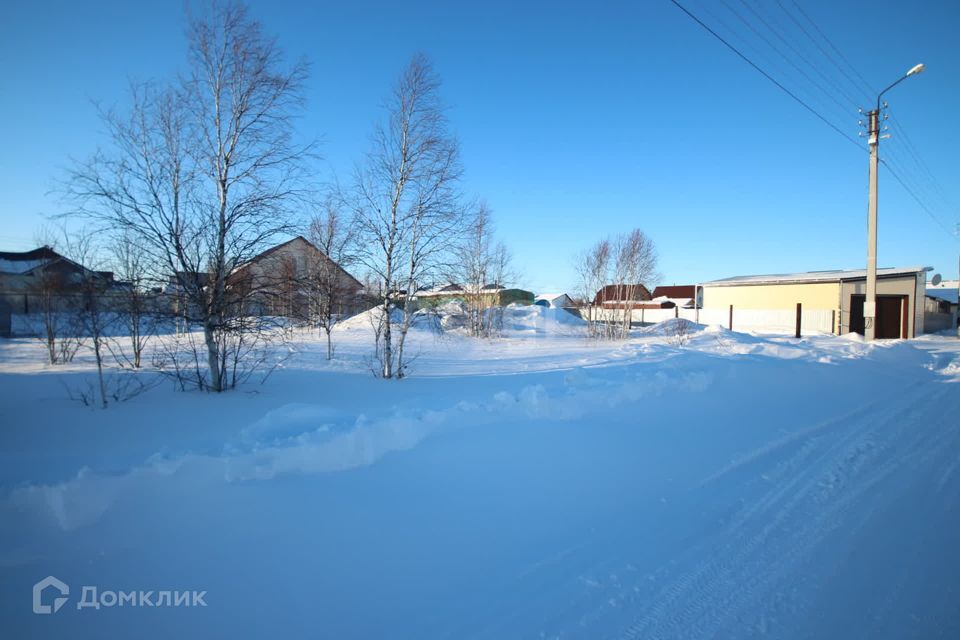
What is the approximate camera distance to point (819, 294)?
30.6 metres

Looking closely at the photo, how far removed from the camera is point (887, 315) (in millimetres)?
29469

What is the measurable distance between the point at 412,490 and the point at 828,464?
17.5 ft

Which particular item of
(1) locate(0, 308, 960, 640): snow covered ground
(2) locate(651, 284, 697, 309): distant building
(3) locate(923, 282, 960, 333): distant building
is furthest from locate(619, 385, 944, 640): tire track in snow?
(2) locate(651, 284, 697, 309): distant building

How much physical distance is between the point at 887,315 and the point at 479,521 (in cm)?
3937

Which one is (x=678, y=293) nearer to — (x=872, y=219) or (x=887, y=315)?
(x=887, y=315)

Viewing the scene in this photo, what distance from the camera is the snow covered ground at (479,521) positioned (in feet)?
8.75

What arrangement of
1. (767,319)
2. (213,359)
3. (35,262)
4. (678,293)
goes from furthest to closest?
(678,293) < (767,319) < (35,262) < (213,359)

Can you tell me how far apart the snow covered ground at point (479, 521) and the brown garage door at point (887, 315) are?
28397mm

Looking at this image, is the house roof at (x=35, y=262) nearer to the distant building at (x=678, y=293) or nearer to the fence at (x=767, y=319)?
the fence at (x=767, y=319)

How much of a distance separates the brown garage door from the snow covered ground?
28.4m

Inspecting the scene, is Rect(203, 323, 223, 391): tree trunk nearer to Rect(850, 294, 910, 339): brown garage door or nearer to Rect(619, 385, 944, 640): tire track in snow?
Rect(619, 385, 944, 640): tire track in snow

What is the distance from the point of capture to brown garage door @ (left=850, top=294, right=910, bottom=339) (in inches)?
1126

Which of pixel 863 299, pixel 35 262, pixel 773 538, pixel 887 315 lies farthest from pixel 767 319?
pixel 35 262

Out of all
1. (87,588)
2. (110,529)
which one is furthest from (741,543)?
(110,529)
